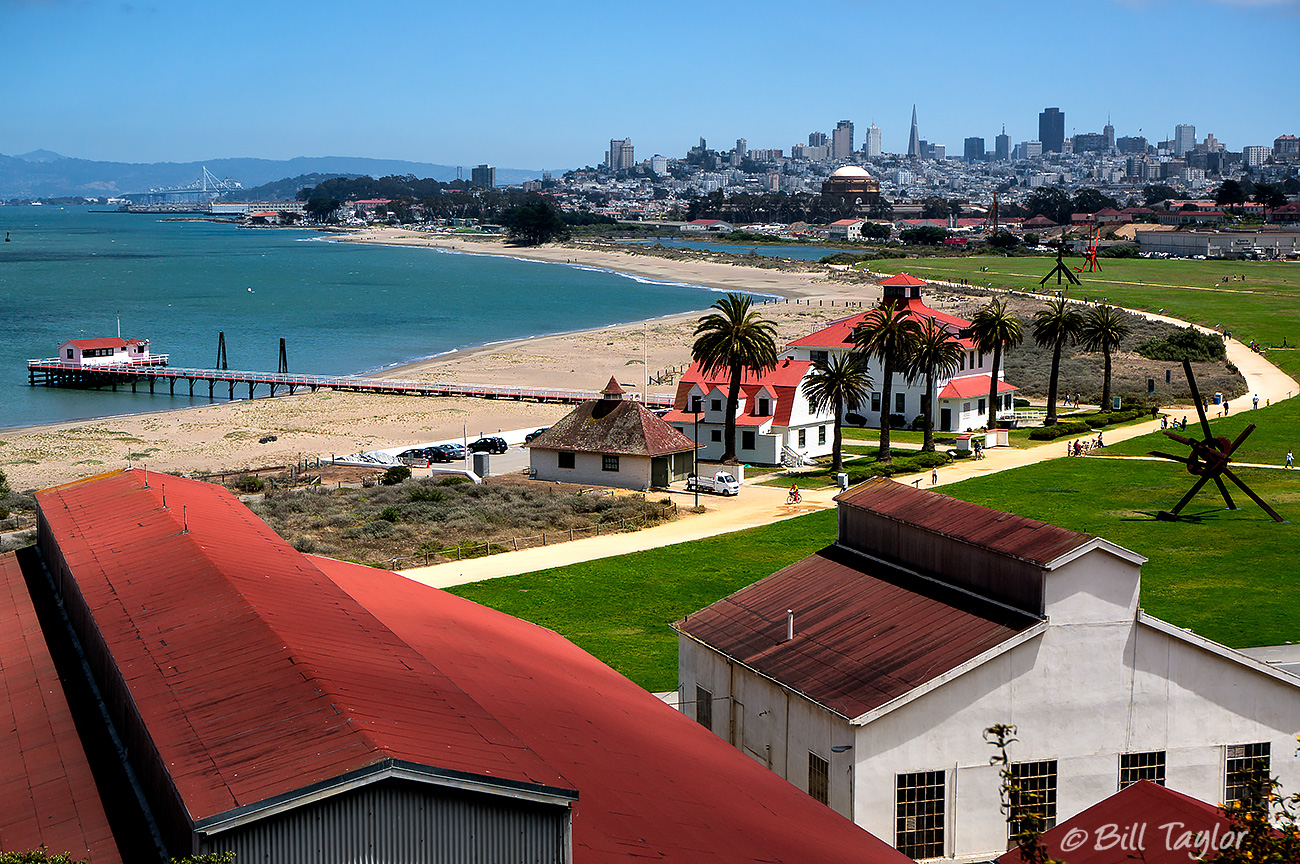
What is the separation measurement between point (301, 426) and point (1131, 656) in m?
63.3

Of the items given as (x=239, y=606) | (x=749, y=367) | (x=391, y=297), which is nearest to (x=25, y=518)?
(x=749, y=367)

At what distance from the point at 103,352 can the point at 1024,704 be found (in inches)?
3773

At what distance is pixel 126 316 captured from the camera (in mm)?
148500

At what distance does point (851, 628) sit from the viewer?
23.2 m

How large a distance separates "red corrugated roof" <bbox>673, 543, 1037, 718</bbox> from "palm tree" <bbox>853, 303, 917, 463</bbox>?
109 ft

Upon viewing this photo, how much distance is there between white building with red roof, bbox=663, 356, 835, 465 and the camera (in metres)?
60.5

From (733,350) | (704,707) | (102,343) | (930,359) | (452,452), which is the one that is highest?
(733,350)

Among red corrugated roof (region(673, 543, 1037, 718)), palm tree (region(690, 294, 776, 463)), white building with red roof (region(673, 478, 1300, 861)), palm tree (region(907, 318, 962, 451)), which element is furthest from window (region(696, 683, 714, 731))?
palm tree (region(907, 318, 962, 451))

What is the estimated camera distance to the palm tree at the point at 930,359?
2436 inches

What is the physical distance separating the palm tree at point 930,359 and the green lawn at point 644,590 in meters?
17.4

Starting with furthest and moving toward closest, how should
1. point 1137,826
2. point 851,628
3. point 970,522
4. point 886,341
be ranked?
point 886,341
point 851,628
point 970,522
point 1137,826

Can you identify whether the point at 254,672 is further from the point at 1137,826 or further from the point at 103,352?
the point at 103,352

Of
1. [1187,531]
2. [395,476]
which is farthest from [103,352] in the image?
[1187,531]

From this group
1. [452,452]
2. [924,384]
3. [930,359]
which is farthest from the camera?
[924,384]
